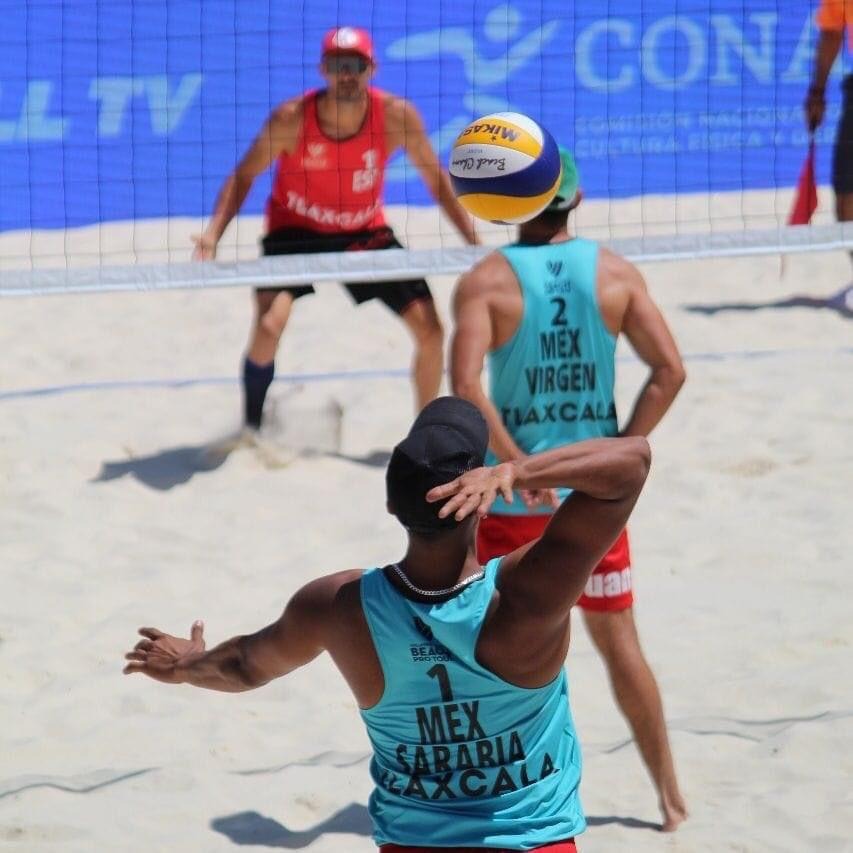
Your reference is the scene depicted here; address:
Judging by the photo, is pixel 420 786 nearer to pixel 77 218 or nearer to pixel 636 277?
pixel 636 277

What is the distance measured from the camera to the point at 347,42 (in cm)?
584

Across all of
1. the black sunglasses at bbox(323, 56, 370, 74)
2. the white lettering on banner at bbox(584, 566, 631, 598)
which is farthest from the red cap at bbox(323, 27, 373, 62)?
the white lettering on banner at bbox(584, 566, 631, 598)

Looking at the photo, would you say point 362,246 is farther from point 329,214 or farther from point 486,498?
point 486,498

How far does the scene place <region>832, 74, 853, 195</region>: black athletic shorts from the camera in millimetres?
7308

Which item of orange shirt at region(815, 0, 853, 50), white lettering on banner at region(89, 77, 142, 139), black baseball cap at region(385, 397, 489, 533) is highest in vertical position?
orange shirt at region(815, 0, 853, 50)

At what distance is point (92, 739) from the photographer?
13.4 ft

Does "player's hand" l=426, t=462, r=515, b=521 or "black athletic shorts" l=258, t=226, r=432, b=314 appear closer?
"player's hand" l=426, t=462, r=515, b=521

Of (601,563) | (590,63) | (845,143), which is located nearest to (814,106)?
(845,143)

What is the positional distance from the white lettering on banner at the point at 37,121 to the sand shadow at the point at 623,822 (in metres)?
→ 5.05

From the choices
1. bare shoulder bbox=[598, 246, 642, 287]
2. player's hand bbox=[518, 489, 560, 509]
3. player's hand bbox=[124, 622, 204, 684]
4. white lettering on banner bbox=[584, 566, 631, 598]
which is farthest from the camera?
bare shoulder bbox=[598, 246, 642, 287]

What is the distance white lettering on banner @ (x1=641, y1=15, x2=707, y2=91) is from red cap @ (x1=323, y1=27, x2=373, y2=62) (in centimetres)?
227

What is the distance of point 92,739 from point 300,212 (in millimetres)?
2615

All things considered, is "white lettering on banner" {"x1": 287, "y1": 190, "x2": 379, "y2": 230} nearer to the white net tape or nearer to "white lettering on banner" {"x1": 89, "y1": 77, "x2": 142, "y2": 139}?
the white net tape

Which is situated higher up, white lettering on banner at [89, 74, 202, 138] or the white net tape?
white lettering on banner at [89, 74, 202, 138]
